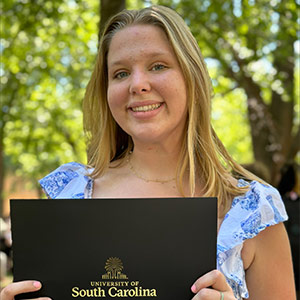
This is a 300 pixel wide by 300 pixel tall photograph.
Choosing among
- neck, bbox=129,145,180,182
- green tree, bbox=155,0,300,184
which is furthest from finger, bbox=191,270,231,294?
green tree, bbox=155,0,300,184

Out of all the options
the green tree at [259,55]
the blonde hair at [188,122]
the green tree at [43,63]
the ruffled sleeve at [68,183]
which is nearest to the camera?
the blonde hair at [188,122]

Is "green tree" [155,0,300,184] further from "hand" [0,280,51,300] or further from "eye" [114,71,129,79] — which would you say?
"hand" [0,280,51,300]

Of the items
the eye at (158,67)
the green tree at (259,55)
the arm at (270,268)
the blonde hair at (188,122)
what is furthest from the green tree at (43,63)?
the arm at (270,268)

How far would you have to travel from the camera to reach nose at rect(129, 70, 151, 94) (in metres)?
1.87

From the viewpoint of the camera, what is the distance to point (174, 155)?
6.87 feet

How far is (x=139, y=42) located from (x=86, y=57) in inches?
337

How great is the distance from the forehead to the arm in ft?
2.51

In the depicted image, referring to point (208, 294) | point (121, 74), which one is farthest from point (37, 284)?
point (121, 74)

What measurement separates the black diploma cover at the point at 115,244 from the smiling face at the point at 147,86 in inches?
14.4

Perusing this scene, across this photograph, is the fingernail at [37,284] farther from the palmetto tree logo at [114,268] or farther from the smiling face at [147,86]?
the smiling face at [147,86]

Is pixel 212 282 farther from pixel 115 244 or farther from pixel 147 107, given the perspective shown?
pixel 147 107

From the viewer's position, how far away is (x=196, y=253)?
65.3 inches

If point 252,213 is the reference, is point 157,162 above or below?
above

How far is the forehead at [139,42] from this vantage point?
75.9 inches
